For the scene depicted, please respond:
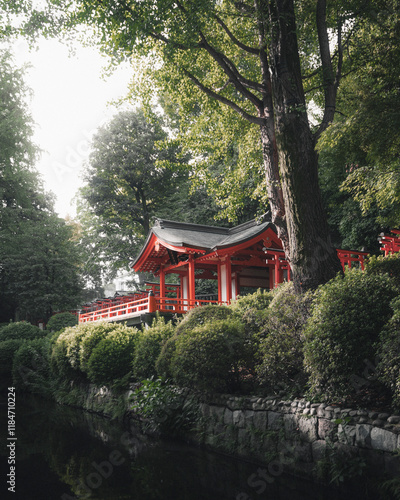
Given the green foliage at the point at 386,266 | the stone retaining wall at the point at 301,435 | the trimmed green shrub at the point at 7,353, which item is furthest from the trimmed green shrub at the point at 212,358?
the trimmed green shrub at the point at 7,353

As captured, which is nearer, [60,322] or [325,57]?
[325,57]

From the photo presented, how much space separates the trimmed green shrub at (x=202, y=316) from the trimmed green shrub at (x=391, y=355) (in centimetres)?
369

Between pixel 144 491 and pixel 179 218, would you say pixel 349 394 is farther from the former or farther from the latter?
pixel 179 218

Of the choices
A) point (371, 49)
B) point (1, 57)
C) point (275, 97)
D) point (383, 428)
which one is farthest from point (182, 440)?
point (1, 57)

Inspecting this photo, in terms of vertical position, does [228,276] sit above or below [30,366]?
above

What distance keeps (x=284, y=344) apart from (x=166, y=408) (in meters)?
2.74

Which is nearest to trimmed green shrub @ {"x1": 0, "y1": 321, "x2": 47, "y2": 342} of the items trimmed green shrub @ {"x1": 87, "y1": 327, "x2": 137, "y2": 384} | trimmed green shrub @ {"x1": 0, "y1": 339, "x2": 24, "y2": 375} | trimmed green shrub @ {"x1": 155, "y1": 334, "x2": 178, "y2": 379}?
trimmed green shrub @ {"x1": 0, "y1": 339, "x2": 24, "y2": 375}

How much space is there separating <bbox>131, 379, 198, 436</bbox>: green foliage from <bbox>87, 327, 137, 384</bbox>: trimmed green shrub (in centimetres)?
224

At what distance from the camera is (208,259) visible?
1616 cm

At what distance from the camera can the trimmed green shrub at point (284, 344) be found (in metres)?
6.46

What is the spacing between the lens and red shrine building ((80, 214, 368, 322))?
609 inches

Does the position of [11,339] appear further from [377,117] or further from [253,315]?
[377,117]

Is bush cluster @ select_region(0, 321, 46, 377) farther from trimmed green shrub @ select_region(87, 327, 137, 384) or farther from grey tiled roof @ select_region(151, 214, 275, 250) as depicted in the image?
trimmed green shrub @ select_region(87, 327, 137, 384)

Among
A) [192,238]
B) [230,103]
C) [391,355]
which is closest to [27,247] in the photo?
[192,238]
